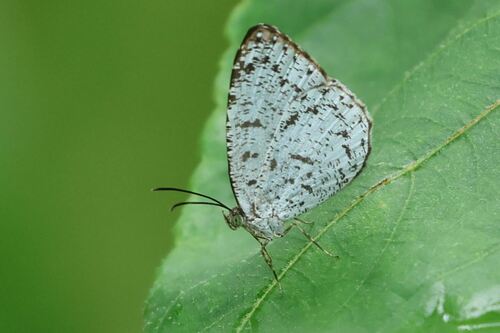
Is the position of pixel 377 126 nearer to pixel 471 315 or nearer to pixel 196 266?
pixel 196 266

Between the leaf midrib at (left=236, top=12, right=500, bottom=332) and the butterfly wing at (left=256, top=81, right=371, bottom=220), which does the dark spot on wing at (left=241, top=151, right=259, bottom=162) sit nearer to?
the butterfly wing at (left=256, top=81, right=371, bottom=220)

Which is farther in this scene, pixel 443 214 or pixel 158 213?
pixel 158 213

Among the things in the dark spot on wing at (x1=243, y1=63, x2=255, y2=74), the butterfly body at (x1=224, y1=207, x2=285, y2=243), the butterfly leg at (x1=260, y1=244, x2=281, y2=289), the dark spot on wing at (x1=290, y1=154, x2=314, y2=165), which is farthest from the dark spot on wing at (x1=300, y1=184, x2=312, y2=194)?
the dark spot on wing at (x1=243, y1=63, x2=255, y2=74)

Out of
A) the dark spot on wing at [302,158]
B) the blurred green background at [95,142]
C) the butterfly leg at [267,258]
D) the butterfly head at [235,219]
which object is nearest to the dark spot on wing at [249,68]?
the dark spot on wing at [302,158]

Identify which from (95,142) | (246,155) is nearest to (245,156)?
(246,155)

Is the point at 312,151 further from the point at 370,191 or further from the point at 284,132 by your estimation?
the point at 370,191

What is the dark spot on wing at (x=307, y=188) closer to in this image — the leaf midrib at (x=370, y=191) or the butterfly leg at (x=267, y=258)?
the butterfly leg at (x=267, y=258)

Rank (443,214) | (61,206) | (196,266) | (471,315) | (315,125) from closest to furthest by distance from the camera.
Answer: (471,315)
(443,214)
(196,266)
(315,125)
(61,206)

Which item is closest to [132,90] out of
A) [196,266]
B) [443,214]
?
[196,266]
